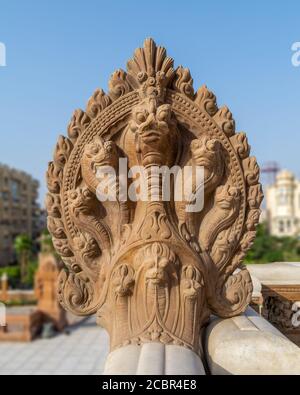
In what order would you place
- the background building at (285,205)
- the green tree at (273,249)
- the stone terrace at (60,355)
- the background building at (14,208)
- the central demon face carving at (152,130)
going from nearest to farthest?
the central demon face carving at (152,130) < the stone terrace at (60,355) < the green tree at (273,249) < the background building at (14,208) < the background building at (285,205)

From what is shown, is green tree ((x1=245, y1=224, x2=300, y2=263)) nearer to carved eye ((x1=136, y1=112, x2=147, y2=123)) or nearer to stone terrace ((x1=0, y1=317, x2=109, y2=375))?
stone terrace ((x1=0, y1=317, x2=109, y2=375))

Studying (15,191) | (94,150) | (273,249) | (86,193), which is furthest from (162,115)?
(15,191)

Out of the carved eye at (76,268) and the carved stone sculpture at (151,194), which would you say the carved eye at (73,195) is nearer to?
the carved stone sculpture at (151,194)

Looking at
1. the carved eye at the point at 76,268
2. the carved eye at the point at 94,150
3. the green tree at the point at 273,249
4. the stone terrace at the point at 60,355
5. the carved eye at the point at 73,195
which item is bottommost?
the stone terrace at the point at 60,355

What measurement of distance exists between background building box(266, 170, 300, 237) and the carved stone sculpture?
129 ft

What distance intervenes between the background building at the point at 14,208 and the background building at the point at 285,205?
25136 millimetres

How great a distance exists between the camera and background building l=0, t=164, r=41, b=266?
1136 inches

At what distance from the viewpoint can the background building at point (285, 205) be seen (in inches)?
1522

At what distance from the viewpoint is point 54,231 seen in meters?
1.69

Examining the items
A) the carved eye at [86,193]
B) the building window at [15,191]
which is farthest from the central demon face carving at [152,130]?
the building window at [15,191]

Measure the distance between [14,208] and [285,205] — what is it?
91.9 feet

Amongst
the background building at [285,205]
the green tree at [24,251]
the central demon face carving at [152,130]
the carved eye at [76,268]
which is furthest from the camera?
the background building at [285,205]
